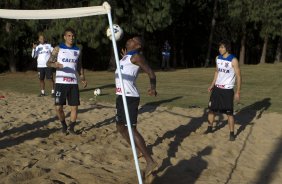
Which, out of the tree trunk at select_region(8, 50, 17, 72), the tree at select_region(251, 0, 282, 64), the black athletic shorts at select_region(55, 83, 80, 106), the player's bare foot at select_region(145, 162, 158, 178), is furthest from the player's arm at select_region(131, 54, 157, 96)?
the tree at select_region(251, 0, 282, 64)

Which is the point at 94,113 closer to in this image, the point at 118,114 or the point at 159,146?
the point at 159,146

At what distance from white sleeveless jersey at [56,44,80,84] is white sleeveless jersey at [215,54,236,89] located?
2.66 metres

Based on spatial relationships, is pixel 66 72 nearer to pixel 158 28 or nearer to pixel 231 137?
pixel 231 137

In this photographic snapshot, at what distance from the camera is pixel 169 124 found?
10.3 meters

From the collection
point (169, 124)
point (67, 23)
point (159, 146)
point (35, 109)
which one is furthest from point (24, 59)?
point (159, 146)

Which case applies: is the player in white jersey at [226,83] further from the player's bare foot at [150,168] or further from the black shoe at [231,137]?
the player's bare foot at [150,168]

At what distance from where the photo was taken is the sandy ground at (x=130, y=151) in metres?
6.25

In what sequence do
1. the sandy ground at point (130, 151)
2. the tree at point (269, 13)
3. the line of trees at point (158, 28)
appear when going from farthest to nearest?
the tree at point (269, 13)
the line of trees at point (158, 28)
the sandy ground at point (130, 151)

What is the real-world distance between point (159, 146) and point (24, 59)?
25.2m

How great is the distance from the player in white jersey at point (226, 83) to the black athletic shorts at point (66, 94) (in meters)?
2.62

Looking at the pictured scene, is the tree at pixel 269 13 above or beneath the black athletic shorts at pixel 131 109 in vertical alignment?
above

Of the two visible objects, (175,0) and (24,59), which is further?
(24,59)

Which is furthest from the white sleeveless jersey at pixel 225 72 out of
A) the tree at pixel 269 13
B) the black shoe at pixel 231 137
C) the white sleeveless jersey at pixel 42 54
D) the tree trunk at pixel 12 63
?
the tree at pixel 269 13

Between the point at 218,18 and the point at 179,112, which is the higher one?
the point at 218,18
